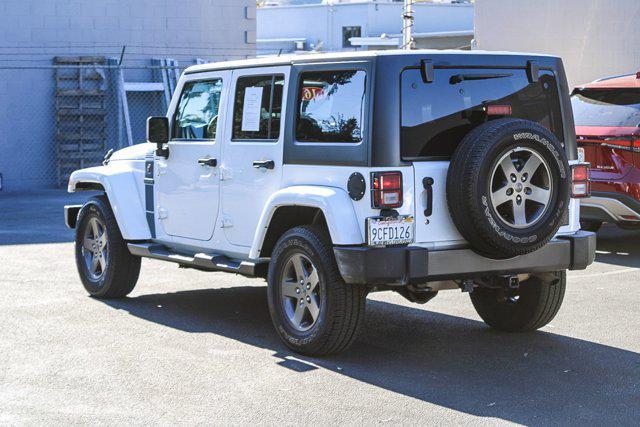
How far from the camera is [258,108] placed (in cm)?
778

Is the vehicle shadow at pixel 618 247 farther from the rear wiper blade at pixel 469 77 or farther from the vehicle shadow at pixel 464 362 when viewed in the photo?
the rear wiper blade at pixel 469 77

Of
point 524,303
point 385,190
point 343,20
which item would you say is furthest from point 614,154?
point 343,20

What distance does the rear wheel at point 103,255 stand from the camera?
914 cm

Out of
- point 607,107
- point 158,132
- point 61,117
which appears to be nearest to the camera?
point 158,132

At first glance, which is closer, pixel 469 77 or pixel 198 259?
pixel 469 77

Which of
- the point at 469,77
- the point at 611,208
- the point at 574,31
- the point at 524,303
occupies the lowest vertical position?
the point at 524,303

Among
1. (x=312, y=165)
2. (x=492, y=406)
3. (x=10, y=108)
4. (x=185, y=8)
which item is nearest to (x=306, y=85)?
(x=312, y=165)

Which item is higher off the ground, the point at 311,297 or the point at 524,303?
the point at 311,297

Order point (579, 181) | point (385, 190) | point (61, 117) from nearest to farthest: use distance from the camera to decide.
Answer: point (385, 190)
point (579, 181)
point (61, 117)

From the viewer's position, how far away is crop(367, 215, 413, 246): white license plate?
21.6 feet

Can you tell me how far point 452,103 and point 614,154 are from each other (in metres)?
4.96

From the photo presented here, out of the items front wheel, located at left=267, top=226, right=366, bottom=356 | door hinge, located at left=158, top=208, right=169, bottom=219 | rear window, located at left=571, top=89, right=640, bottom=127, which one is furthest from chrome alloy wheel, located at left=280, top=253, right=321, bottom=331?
rear window, located at left=571, top=89, right=640, bottom=127

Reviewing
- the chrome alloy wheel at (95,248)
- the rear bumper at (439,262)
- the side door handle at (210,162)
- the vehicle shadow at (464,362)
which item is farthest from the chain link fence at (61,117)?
the rear bumper at (439,262)

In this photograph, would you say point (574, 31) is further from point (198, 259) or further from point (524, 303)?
point (198, 259)
